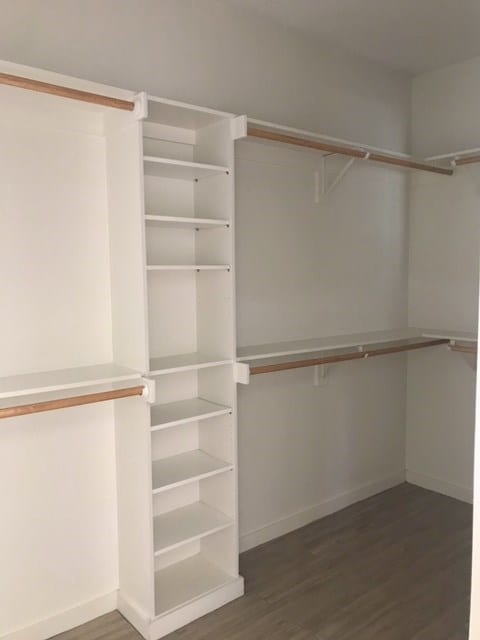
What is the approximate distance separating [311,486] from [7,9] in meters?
2.88

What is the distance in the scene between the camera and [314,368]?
11.1 feet

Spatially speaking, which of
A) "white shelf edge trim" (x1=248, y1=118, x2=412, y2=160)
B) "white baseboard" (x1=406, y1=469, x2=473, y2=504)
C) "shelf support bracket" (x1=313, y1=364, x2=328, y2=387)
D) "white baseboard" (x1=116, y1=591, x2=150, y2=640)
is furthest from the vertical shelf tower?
"white baseboard" (x1=406, y1=469, x2=473, y2=504)

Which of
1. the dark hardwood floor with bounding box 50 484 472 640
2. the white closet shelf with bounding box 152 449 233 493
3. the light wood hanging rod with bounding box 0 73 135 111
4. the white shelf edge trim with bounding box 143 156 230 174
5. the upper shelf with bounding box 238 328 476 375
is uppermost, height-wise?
the light wood hanging rod with bounding box 0 73 135 111

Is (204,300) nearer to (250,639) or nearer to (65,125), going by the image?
(65,125)

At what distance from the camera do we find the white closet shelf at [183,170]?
2429mm

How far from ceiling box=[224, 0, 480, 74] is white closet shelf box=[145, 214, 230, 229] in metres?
1.16

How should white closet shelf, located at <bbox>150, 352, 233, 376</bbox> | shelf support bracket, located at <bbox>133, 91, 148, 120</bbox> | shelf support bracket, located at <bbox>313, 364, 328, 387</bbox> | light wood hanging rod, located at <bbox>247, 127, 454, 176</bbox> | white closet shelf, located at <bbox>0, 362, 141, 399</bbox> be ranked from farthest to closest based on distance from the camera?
1. shelf support bracket, located at <bbox>313, 364, 328, 387</bbox>
2. light wood hanging rod, located at <bbox>247, 127, 454, 176</bbox>
3. white closet shelf, located at <bbox>150, 352, 233, 376</bbox>
4. shelf support bracket, located at <bbox>133, 91, 148, 120</bbox>
5. white closet shelf, located at <bbox>0, 362, 141, 399</bbox>

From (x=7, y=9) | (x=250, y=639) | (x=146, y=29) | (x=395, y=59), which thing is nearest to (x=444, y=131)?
(x=395, y=59)

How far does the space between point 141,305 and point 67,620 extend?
1427mm

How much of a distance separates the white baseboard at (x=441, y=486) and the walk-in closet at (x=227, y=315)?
17 millimetres

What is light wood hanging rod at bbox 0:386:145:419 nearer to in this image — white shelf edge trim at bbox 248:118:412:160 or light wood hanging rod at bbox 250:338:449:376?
light wood hanging rod at bbox 250:338:449:376

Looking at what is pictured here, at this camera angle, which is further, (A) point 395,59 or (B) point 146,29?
(A) point 395,59

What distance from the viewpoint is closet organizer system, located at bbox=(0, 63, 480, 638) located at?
2217mm

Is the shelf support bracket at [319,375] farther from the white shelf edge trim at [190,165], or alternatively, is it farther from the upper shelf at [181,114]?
the upper shelf at [181,114]
